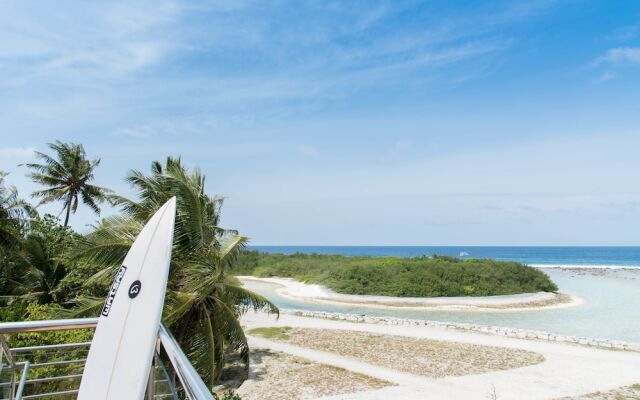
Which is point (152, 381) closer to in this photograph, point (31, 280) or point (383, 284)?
point (31, 280)

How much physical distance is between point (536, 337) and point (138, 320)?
18.7 meters

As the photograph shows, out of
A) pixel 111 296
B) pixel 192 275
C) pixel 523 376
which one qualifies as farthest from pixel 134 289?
pixel 523 376

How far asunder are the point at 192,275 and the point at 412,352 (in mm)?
9704

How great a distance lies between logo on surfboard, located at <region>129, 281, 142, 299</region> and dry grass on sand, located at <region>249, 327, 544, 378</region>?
1089cm

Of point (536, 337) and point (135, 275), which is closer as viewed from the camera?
point (135, 275)

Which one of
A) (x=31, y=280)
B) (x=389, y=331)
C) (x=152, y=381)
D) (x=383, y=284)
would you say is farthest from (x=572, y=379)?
(x=383, y=284)

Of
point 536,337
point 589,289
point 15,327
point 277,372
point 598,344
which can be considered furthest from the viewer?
point 589,289

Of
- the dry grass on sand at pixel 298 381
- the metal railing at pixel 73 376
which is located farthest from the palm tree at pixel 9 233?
the metal railing at pixel 73 376

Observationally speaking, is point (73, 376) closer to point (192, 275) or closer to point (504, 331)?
point (192, 275)

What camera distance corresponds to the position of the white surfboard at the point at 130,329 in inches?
125

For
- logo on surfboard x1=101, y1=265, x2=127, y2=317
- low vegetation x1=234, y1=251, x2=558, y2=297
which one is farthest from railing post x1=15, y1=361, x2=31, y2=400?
low vegetation x1=234, y1=251, x2=558, y2=297

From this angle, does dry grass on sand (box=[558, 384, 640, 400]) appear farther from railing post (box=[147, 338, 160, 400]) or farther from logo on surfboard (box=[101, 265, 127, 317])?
logo on surfboard (box=[101, 265, 127, 317])

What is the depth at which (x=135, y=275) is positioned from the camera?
381 cm

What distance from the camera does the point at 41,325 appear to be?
3287mm
